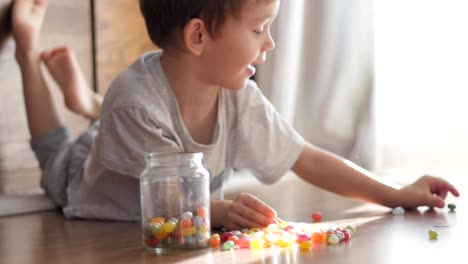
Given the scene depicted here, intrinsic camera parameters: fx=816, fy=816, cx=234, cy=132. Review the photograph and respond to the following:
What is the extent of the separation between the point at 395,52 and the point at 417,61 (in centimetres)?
7

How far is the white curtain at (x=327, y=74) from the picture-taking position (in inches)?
89.1

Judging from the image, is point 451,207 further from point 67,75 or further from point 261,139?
point 67,75

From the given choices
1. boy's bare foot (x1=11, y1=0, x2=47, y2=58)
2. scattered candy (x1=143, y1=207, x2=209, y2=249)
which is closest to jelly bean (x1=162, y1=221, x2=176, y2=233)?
scattered candy (x1=143, y1=207, x2=209, y2=249)

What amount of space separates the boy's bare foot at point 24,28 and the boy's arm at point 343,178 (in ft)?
2.28

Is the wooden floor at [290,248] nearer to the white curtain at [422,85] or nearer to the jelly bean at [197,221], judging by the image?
the jelly bean at [197,221]

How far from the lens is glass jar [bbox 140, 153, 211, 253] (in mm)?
1144

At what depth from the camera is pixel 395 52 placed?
220cm

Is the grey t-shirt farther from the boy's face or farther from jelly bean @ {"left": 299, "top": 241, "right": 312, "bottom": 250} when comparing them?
jelly bean @ {"left": 299, "top": 241, "right": 312, "bottom": 250}

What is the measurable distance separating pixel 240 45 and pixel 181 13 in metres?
0.11

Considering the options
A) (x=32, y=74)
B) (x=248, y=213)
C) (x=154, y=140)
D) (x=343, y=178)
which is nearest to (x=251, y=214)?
(x=248, y=213)

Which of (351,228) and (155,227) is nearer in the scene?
(155,227)

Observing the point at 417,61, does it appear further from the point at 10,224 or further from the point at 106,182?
the point at 10,224

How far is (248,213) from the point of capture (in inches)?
50.1

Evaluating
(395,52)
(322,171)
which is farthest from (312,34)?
(322,171)
